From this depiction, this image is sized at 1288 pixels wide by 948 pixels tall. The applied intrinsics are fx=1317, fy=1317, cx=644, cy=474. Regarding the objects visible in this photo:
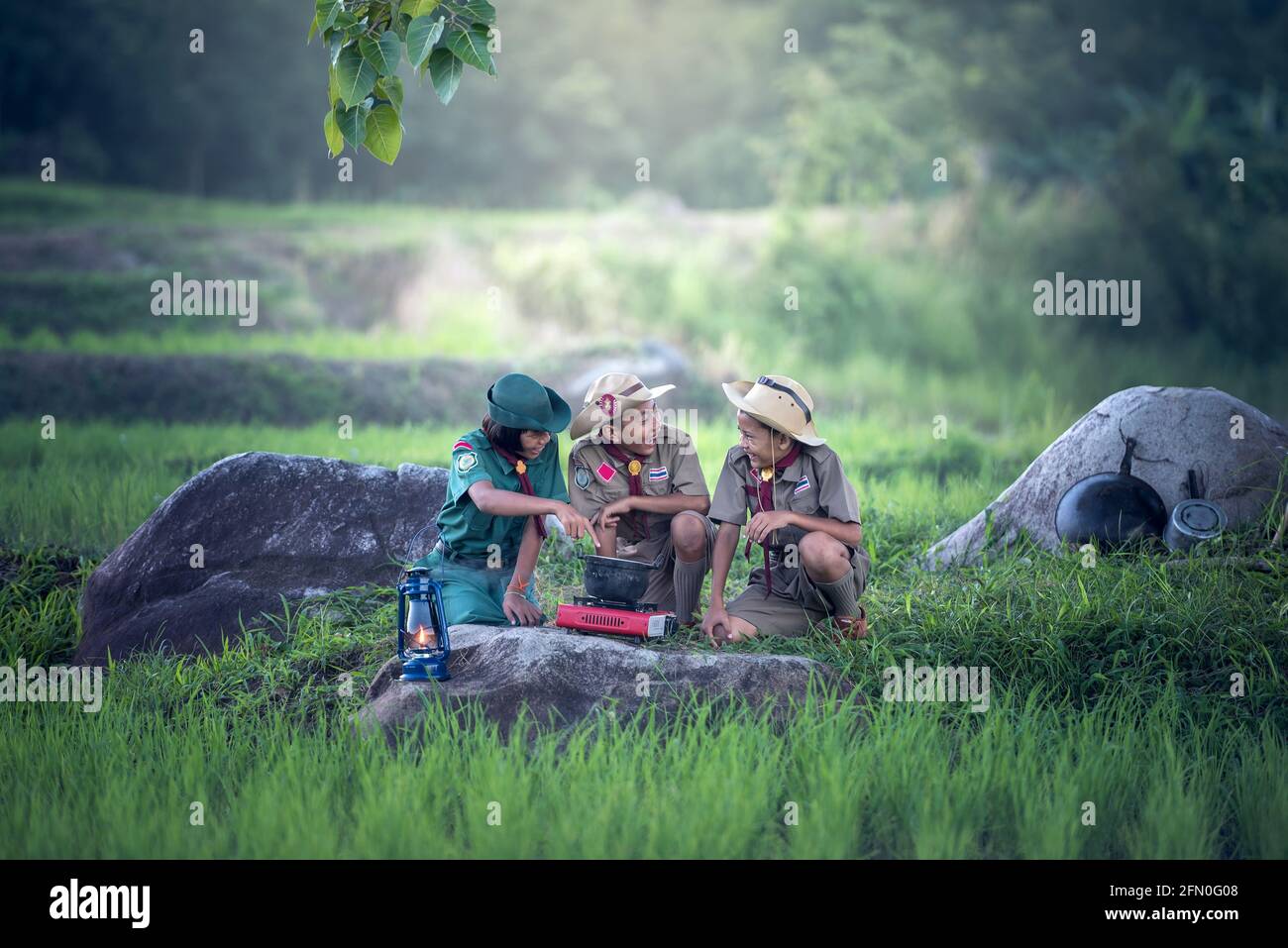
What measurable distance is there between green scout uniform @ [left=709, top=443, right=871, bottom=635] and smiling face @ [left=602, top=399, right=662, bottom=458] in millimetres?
375

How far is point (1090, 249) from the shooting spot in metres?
20.6

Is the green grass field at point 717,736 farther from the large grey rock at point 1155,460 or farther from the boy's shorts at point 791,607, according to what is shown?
the large grey rock at point 1155,460

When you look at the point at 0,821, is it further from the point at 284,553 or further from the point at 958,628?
the point at 958,628

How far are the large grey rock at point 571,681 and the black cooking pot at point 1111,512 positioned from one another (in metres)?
2.43

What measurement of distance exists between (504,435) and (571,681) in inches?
49.8

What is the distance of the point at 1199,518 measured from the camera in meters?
7.12

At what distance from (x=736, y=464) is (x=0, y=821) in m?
3.30

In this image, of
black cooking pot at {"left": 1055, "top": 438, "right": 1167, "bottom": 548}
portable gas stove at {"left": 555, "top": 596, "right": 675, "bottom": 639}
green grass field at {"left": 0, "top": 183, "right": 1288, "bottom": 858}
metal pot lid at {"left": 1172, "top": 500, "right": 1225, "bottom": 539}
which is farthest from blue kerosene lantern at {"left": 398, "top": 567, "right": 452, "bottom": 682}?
metal pot lid at {"left": 1172, "top": 500, "right": 1225, "bottom": 539}

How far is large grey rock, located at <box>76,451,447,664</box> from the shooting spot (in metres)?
6.75

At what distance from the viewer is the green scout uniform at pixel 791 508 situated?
5.91m

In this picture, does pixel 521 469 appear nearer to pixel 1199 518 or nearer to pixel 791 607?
pixel 791 607

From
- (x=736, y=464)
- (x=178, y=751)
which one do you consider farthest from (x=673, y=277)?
(x=178, y=751)

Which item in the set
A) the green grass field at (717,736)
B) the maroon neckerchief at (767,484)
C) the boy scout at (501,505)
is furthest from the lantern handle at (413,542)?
the maroon neckerchief at (767,484)

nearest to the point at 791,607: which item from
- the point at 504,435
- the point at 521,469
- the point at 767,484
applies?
the point at 767,484
